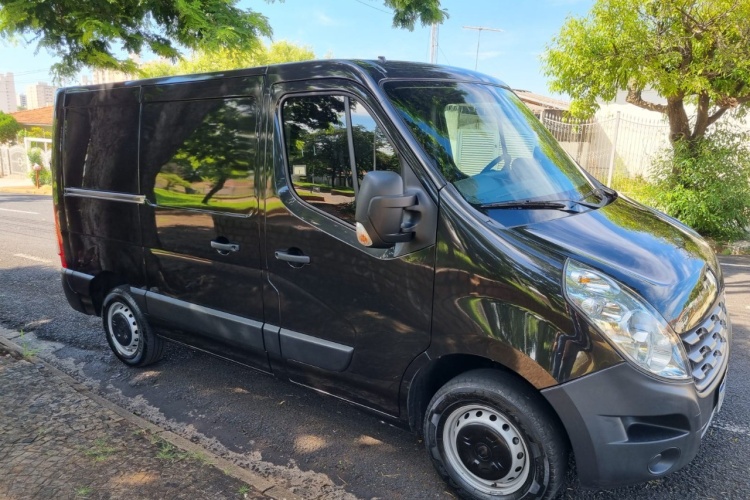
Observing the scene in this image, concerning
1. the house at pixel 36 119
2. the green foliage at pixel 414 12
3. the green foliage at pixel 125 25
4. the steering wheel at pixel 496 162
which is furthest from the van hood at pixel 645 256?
the house at pixel 36 119

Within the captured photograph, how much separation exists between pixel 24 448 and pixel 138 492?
920 mm

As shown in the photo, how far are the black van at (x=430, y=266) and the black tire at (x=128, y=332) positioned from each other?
10.9 inches

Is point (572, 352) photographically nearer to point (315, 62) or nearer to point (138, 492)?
point (315, 62)

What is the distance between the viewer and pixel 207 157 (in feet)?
11.6

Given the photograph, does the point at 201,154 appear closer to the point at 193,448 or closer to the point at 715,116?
the point at 193,448

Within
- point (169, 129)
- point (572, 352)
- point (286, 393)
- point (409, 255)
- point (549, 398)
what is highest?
point (169, 129)

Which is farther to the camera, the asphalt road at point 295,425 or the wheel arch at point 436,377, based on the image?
the asphalt road at point 295,425

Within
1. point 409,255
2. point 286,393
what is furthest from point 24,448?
point 409,255

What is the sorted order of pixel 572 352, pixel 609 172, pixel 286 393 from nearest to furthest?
pixel 572 352, pixel 286 393, pixel 609 172

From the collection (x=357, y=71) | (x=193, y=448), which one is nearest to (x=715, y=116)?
(x=357, y=71)

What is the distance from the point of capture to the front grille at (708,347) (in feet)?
7.66

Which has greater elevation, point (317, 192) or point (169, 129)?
point (169, 129)

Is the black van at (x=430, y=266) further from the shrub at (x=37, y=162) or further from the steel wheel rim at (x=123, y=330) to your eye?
the shrub at (x=37, y=162)

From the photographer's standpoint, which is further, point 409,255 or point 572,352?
point 409,255
